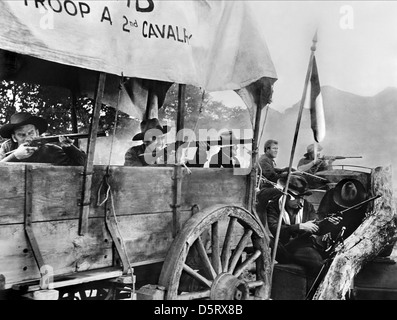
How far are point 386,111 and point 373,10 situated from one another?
26.5ft

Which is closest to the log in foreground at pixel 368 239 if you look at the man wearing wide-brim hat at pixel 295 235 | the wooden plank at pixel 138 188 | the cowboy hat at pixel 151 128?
the man wearing wide-brim hat at pixel 295 235

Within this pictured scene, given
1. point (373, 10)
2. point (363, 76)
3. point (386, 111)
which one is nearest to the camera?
point (373, 10)

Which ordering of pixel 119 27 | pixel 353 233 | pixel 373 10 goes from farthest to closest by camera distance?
pixel 353 233 → pixel 373 10 → pixel 119 27

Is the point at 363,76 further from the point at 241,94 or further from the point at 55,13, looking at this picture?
the point at 55,13

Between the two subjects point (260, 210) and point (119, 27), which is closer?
point (119, 27)

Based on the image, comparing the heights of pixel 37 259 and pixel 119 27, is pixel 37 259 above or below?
below

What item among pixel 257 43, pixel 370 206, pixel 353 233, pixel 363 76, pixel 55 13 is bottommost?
pixel 353 233

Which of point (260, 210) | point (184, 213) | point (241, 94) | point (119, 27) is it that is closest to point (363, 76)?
point (260, 210)

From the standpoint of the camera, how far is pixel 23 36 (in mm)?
2180

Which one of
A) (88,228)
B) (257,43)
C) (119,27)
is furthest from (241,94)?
(88,228)

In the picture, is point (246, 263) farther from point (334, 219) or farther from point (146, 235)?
point (334, 219)

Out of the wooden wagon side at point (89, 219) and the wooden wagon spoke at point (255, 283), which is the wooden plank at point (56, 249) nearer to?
the wooden wagon side at point (89, 219)

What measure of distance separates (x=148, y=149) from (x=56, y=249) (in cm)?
159

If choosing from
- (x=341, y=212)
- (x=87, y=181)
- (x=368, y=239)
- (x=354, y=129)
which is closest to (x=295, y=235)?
(x=341, y=212)
